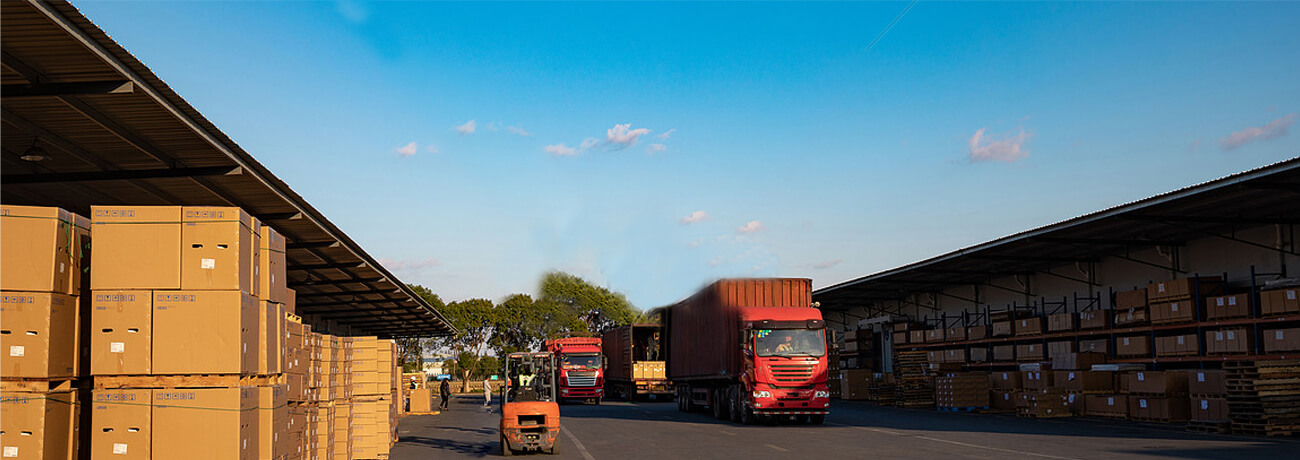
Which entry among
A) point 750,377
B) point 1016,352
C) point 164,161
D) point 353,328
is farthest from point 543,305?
point 164,161

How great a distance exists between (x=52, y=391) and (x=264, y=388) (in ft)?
7.00

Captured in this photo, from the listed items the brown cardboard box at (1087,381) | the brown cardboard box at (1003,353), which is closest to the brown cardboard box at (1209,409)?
the brown cardboard box at (1087,381)

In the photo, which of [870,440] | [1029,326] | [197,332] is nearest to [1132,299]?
[1029,326]

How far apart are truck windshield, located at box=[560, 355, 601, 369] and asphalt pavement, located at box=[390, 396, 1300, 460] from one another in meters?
13.1

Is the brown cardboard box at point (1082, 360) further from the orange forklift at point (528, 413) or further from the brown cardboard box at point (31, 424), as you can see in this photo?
the brown cardboard box at point (31, 424)

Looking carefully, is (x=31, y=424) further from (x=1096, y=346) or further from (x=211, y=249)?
(x=1096, y=346)

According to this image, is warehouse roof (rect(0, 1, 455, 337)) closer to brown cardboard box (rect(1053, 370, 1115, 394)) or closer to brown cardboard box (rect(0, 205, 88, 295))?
brown cardboard box (rect(0, 205, 88, 295))

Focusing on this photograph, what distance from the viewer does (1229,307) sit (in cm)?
2541

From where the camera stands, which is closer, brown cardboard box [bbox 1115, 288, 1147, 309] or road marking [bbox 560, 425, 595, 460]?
road marking [bbox 560, 425, 595, 460]

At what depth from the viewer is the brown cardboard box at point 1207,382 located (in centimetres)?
2466

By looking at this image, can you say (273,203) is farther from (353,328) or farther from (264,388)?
(353,328)

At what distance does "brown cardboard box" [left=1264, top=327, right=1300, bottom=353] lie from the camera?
23166mm

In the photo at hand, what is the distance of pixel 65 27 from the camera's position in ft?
28.8

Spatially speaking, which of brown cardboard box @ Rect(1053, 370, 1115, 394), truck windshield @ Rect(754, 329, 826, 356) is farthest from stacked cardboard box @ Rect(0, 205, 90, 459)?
brown cardboard box @ Rect(1053, 370, 1115, 394)
